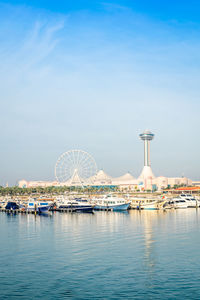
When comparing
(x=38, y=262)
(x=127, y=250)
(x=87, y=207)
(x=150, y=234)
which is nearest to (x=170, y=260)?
(x=127, y=250)

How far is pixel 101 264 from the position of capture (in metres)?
37.4

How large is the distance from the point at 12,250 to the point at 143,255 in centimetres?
1565

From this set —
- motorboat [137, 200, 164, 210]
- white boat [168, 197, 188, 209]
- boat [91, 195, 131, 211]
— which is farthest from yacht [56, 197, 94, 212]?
white boat [168, 197, 188, 209]

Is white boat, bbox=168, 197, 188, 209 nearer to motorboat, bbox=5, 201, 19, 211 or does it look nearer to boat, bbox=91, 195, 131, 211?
boat, bbox=91, 195, 131, 211

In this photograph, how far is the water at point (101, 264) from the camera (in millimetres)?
29058

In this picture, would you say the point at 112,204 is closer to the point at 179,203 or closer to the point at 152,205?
the point at 152,205

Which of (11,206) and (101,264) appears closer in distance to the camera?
(101,264)

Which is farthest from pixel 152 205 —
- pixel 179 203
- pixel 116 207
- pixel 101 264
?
pixel 101 264

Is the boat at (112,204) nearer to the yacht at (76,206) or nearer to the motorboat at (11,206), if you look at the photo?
the yacht at (76,206)

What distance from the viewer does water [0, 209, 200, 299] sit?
1144 inches

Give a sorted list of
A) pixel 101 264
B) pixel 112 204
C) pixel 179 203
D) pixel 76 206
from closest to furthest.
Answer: pixel 101 264, pixel 76 206, pixel 112 204, pixel 179 203

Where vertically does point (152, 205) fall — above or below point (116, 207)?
above

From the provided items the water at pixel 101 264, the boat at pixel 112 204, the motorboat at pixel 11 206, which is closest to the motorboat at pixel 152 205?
the boat at pixel 112 204

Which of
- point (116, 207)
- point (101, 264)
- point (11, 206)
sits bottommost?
point (101, 264)
